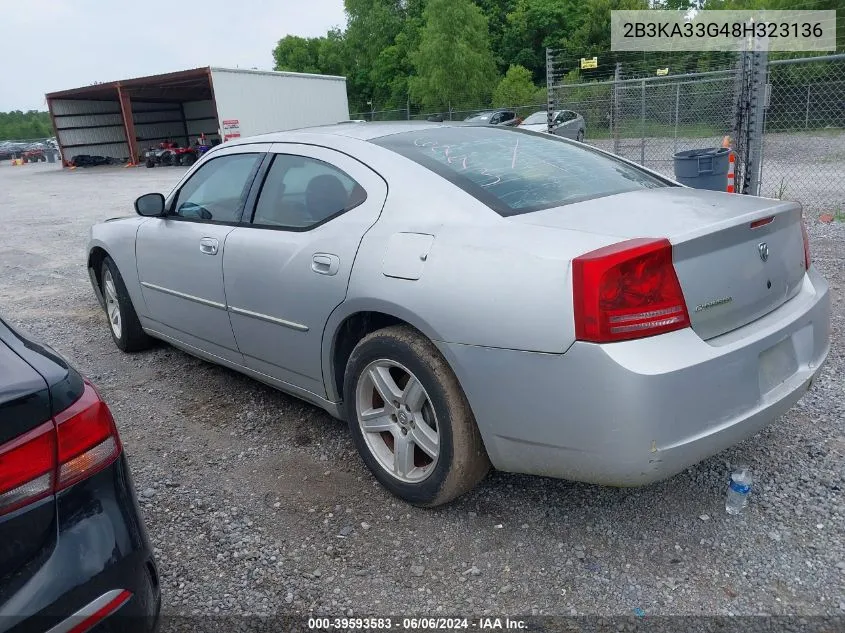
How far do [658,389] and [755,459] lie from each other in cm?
131

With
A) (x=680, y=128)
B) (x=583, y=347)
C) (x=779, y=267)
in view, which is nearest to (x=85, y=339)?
(x=583, y=347)

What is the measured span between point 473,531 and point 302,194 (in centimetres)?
178

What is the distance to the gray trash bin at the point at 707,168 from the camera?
7.77 meters

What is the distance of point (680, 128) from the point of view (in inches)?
547

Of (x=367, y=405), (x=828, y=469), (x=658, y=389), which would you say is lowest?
(x=828, y=469)

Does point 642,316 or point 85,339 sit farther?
point 85,339

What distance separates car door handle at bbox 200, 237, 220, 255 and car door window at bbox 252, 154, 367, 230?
12.1 inches

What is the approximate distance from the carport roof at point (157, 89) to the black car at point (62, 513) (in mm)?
32094

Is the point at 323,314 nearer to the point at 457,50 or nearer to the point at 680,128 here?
the point at 680,128

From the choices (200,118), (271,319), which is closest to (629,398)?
(271,319)

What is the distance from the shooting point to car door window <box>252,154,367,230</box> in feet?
10.3

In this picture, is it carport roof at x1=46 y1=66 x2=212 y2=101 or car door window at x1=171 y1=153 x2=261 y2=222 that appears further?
carport roof at x1=46 y1=66 x2=212 y2=101

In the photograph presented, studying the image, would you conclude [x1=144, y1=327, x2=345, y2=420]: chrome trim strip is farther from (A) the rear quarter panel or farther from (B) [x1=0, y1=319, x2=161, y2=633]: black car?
(B) [x1=0, y1=319, x2=161, y2=633]: black car

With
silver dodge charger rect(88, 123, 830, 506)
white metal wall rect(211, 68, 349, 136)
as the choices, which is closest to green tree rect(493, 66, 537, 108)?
white metal wall rect(211, 68, 349, 136)
